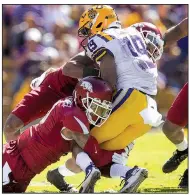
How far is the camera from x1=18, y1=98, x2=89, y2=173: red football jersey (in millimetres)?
5656

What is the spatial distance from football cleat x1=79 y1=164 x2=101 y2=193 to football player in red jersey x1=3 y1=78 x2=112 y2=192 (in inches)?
4.1

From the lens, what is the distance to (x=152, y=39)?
20.5ft

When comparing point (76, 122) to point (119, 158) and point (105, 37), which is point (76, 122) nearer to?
point (119, 158)

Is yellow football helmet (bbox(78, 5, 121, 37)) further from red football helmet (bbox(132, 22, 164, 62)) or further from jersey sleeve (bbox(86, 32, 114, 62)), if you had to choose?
jersey sleeve (bbox(86, 32, 114, 62))

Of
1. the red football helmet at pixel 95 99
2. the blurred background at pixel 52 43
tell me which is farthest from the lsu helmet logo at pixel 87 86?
the blurred background at pixel 52 43

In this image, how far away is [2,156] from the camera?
5.82 meters

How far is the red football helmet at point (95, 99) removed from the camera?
5629 millimetres

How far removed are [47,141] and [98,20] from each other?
1.37m

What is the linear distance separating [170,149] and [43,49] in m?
3.41

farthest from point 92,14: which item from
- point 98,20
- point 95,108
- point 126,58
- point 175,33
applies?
point 95,108

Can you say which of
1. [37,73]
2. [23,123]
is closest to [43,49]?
[37,73]

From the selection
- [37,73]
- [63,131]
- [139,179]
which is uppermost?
[37,73]

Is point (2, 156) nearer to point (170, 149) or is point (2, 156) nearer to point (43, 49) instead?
point (170, 149)

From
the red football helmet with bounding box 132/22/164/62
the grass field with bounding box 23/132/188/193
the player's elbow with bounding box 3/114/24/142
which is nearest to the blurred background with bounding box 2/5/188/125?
the grass field with bounding box 23/132/188/193
